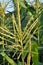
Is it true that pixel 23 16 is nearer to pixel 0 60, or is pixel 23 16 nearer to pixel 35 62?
pixel 0 60

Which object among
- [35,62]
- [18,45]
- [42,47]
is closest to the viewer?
[18,45]

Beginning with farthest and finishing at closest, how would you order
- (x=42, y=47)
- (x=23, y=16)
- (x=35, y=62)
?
(x=23, y=16)
(x=42, y=47)
(x=35, y=62)

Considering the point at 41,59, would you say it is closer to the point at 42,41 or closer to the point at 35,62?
the point at 42,41

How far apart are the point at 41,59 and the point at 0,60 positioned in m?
0.22

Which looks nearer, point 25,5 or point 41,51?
point 41,51

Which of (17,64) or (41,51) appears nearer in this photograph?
(17,64)

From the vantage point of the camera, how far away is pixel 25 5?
127 centimetres

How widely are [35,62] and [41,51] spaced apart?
8.2 inches

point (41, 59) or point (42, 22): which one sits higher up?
point (42, 22)

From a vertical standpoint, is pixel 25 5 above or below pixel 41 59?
above

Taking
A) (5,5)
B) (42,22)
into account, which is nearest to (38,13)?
(5,5)

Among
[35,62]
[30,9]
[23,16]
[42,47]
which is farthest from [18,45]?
[23,16]

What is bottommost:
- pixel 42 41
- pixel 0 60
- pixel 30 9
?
pixel 0 60

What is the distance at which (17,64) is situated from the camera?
105cm
